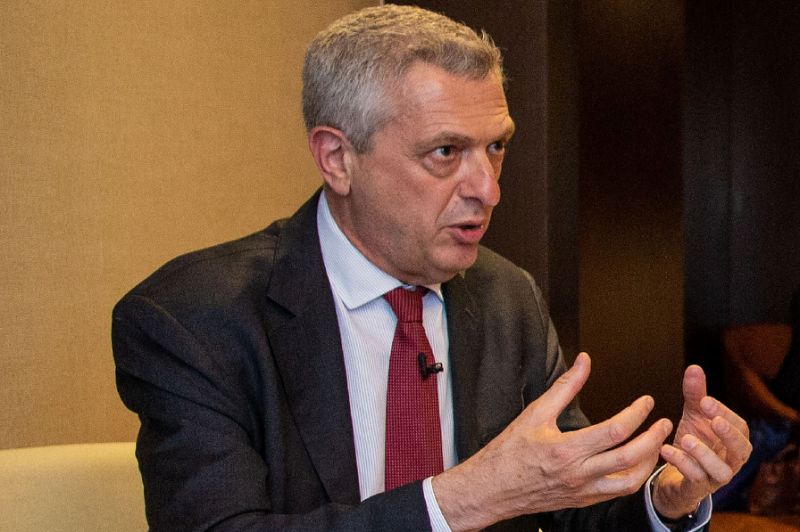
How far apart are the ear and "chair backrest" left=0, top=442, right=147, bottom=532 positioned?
0.58 metres

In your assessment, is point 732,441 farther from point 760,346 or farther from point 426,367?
point 760,346

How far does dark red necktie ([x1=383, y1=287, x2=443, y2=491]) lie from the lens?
5.84 ft

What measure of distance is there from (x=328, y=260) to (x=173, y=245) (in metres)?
0.81

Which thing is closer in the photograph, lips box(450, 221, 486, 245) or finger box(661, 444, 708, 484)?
finger box(661, 444, 708, 484)

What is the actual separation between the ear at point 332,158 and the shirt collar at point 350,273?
0.10 m

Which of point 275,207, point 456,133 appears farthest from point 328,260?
point 275,207

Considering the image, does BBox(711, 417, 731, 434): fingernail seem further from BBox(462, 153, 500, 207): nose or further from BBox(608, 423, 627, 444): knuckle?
BBox(462, 153, 500, 207): nose

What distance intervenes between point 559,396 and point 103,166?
135 cm

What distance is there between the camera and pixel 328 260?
1.89 metres

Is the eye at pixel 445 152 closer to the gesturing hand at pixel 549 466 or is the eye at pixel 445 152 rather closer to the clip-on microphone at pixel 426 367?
the clip-on microphone at pixel 426 367

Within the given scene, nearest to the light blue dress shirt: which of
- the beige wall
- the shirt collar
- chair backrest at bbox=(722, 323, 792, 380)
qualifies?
the shirt collar

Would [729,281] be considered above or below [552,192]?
below

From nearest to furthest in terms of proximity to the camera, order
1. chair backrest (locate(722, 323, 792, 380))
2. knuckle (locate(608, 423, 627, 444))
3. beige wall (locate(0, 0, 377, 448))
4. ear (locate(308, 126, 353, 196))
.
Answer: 1. knuckle (locate(608, 423, 627, 444))
2. ear (locate(308, 126, 353, 196))
3. beige wall (locate(0, 0, 377, 448))
4. chair backrest (locate(722, 323, 792, 380))

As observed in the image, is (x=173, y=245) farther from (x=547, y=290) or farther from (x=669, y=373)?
(x=669, y=373)
